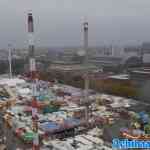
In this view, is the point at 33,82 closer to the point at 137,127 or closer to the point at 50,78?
the point at 137,127

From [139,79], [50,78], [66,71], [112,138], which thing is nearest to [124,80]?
[139,79]

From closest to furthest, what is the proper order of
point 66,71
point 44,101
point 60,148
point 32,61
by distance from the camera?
1. point 32,61
2. point 60,148
3. point 44,101
4. point 66,71

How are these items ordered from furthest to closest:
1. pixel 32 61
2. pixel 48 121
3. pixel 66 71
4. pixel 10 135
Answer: pixel 66 71 < pixel 48 121 < pixel 10 135 < pixel 32 61

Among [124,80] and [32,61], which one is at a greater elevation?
[32,61]

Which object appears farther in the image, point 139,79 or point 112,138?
point 139,79

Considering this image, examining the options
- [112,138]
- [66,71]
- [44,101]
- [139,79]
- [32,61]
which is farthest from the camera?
[66,71]

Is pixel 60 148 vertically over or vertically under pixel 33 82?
under

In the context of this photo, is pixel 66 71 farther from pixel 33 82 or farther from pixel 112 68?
pixel 33 82

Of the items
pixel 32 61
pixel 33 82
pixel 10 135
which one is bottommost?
pixel 10 135

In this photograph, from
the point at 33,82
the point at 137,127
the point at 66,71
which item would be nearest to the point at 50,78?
the point at 66,71
